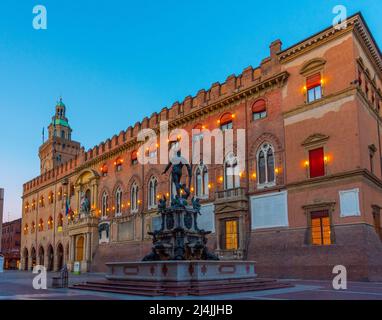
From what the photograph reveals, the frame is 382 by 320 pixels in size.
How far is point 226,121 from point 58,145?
49.4 meters

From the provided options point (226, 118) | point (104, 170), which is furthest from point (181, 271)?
point (104, 170)


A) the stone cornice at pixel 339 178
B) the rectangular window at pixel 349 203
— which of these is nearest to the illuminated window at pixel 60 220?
the stone cornice at pixel 339 178

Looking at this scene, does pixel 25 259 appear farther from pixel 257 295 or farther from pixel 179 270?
pixel 257 295

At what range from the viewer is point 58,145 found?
7700 centimetres

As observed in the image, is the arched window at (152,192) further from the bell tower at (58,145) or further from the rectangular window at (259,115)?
the bell tower at (58,145)

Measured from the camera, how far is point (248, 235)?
31.3 meters

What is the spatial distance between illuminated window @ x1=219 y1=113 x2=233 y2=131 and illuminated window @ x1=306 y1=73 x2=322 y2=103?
7246 mm

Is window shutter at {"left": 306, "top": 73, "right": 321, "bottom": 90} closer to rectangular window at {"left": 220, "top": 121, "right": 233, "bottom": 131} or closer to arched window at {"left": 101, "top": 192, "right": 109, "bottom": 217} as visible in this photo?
rectangular window at {"left": 220, "top": 121, "right": 233, "bottom": 131}

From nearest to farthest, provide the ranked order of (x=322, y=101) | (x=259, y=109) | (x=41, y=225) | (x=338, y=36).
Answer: (x=338, y=36) < (x=322, y=101) < (x=259, y=109) < (x=41, y=225)

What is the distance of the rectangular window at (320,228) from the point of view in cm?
2652

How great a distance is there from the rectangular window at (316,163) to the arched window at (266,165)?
3101 millimetres

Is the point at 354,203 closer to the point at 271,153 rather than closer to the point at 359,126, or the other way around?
the point at 359,126
